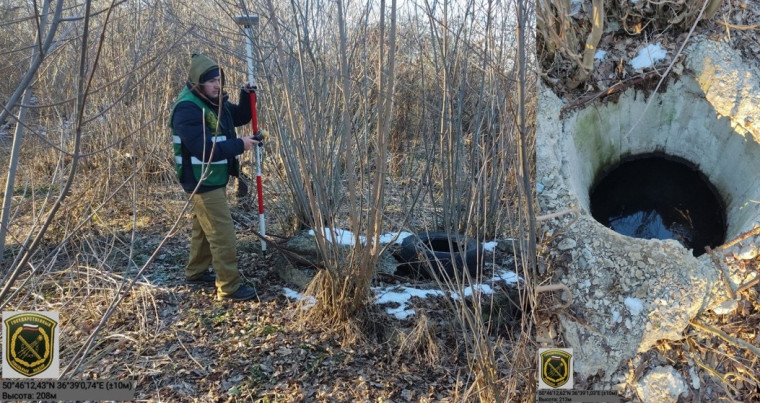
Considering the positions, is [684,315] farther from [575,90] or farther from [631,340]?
[575,90]

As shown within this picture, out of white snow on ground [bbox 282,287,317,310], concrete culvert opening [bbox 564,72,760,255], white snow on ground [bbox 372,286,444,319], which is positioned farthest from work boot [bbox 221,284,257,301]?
concrete culvert opening [bbox 564,72,760,255]

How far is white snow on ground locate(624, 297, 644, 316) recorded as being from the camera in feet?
9.10

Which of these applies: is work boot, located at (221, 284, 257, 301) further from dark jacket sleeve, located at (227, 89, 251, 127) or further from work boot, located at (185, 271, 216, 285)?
dark jacket sleeve, located at (227, 89, 251, 127)

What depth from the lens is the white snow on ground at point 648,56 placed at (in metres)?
3.49

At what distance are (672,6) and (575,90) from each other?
77 cm

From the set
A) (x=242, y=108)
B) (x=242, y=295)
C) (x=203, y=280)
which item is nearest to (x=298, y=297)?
(x=242, y=295)

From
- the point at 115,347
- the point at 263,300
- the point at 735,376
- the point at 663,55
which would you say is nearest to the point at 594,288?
the point at 735,376

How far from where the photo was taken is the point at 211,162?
11.5 ft

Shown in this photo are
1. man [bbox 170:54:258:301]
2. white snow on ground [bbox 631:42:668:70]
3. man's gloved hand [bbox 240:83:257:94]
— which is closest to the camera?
white snow on ground [bbox 631:42:668:70]

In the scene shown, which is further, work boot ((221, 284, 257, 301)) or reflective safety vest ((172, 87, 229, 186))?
work boot ((221, 284, 257, 301))

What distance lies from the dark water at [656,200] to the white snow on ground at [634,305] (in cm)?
111

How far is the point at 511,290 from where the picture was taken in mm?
3869

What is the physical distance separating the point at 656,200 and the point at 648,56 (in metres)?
1.12

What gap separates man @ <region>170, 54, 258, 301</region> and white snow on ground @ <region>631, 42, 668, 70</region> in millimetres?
2722
